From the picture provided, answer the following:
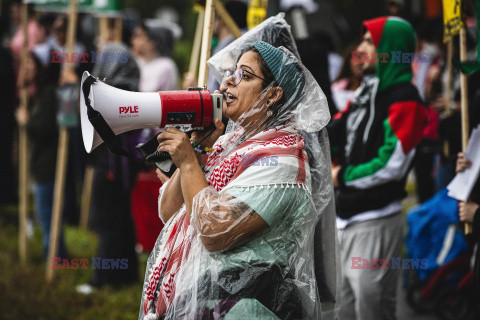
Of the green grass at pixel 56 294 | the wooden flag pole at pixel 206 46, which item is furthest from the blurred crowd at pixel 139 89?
the wooden flag pole at pixel 206 46

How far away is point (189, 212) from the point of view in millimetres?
2062

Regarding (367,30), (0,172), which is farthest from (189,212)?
(0,172)

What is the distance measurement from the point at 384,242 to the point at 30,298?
2835 mm

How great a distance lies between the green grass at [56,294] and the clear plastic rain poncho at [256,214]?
7.40 feet

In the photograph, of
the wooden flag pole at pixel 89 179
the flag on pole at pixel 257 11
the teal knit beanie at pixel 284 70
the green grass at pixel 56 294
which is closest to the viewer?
the teal knit beanie at pixel 284 70

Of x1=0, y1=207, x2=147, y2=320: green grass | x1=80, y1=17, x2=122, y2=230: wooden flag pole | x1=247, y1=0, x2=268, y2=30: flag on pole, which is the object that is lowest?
x1=0, y1=207, x2=147, y2=320: green grass

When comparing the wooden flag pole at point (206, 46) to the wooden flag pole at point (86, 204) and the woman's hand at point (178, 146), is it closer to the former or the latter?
the woman's hand at point (178, 146)

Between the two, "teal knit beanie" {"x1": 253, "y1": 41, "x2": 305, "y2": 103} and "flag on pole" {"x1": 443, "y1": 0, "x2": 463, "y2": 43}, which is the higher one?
"flag on pole" {"x1": 443, "y1": 0, "x2": 463, "y2": 43}

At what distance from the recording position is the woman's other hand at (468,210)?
Result: 9.23ft

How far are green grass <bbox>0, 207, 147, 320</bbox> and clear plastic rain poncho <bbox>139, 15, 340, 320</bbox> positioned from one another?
2255 mm

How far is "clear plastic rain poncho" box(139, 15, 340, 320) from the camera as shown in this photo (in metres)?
2.00

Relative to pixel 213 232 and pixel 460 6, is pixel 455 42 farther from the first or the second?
pixel 213 232

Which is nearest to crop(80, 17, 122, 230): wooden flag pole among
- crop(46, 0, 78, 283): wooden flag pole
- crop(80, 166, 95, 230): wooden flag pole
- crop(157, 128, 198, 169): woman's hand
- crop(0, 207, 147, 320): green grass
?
crop(80, 166, 95, 230): wooden flag pole

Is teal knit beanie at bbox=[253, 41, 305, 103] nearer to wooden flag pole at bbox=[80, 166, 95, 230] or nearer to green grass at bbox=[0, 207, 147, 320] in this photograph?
green grass at bbox=[0, 207, 147, 320]
